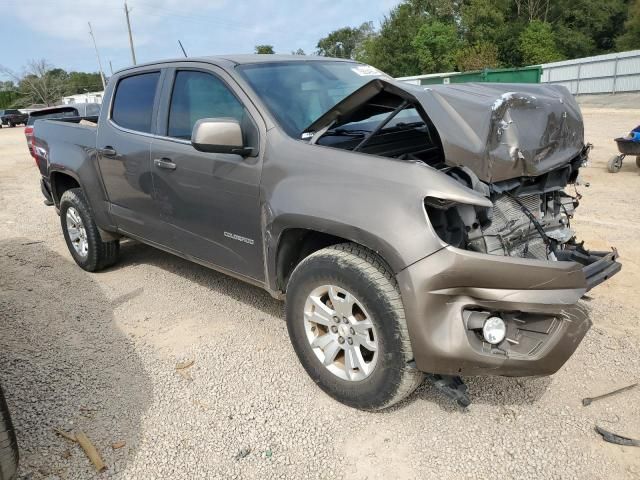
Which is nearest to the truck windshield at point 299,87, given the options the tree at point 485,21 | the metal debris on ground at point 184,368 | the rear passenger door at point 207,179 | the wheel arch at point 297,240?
the rear passenger door at point 207,179

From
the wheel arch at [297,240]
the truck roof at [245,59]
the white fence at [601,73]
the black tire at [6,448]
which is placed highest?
the truck roof at [245,59]

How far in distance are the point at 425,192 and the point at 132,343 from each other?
2.51m

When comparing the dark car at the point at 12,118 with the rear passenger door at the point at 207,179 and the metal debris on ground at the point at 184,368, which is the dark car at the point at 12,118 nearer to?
the rear passenger door at the point at 207,179

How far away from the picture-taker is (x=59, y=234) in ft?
23.0

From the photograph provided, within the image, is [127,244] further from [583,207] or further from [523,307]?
[583,207]

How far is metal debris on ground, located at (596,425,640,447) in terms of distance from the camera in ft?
8.13

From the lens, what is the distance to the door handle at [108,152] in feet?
14.1

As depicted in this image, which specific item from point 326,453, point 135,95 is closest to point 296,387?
point 326,453

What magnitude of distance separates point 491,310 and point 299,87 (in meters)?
2.02

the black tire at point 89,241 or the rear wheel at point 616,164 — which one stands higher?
the black tire at point 89,241

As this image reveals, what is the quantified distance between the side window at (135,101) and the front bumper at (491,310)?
2.70 metres

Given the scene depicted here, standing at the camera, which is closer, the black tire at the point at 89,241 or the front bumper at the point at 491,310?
the front bumper at the point at 491,310

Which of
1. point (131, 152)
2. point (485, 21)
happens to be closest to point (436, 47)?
point (485, 21)

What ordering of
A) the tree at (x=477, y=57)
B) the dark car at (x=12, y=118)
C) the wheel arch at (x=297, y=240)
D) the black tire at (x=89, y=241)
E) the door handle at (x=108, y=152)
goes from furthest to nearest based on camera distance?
the dark car at (x=12, y=118)
the tree at (x=477, y=57)
the black tire at (x=89, y=241)
the door handle at (x=108, y=152)
the wheel arch at (x=297, y=240)
